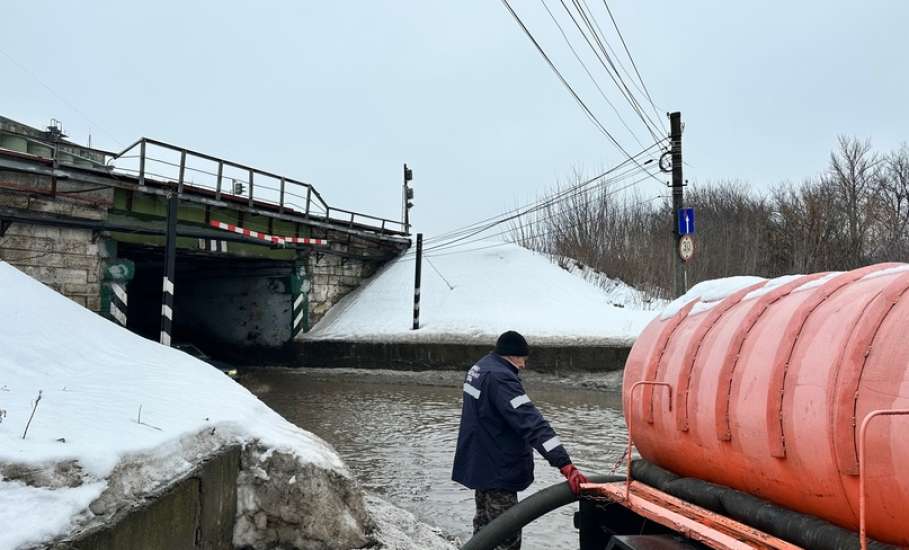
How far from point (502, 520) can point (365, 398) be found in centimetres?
1195

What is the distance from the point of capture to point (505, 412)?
4.56 m

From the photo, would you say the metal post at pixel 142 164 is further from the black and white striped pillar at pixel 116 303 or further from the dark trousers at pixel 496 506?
the dark trousers at pixel 496 506

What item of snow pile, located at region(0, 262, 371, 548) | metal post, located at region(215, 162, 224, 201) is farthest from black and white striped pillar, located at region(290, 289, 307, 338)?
snow pile, located at region(0, 262, 371, 548)

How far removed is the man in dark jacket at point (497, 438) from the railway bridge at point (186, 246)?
29.9ft

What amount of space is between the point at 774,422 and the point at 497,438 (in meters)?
2.02

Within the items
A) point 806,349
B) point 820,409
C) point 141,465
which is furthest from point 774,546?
point 141,465

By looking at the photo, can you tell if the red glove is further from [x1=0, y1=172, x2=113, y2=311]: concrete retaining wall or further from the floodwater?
[x1=0, y1=172, x2=113, y2=311]: concrete retaining wall

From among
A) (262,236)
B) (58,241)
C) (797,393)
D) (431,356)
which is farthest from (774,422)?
(431,356)

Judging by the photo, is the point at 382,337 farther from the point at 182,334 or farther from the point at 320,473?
the point at 320,473

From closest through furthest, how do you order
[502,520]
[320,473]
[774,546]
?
[774,546] → [502,520] → [320,473]

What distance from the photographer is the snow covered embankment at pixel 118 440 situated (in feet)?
10.00

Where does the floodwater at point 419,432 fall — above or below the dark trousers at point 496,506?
below

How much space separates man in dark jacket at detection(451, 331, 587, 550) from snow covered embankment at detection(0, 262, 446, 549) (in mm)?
1166

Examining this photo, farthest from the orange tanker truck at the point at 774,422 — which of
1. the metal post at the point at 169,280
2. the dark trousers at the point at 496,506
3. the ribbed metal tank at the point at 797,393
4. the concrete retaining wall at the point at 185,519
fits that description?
the metal post at the point at 169,280
